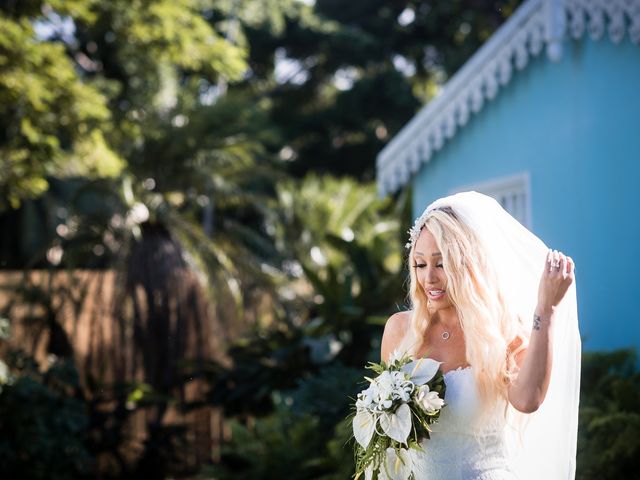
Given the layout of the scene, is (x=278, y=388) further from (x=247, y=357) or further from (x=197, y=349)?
(x=197, y=349)

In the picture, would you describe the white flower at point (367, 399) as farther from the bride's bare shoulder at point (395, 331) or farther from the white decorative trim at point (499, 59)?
the white decorative trim at point (499, 59)

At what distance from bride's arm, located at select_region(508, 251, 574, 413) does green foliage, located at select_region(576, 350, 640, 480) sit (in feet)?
9.40

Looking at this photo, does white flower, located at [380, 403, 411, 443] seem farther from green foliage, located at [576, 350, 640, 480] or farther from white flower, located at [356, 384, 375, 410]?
green foliage, located at [576, 350, 640, 480]

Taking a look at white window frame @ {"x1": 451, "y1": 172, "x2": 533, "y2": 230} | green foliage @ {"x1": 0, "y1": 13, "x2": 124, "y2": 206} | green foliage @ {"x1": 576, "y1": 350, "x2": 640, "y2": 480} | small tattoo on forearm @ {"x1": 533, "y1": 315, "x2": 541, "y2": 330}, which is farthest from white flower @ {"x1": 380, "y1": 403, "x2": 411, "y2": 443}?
green foliage @ {"x1": 0, "y1": 13, "x2": 124, "y2": 206}

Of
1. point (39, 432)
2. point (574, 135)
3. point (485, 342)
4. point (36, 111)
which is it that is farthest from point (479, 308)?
point (36, 111)

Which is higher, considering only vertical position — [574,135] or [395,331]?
[574,135]

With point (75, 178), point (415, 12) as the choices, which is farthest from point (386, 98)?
point (75, 178)

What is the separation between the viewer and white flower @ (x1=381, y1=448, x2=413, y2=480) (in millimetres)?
3365

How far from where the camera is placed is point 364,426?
335 cm

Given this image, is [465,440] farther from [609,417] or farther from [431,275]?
[609,417]

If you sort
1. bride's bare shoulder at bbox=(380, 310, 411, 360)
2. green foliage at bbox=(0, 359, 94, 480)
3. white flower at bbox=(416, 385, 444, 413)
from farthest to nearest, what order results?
green foliage at bbox=(0, 359, 94, 480) < bride's bare shoulder at bbox=(380, 310, 411, 360) < white flower at bbox=(416, 385, 444, 413)

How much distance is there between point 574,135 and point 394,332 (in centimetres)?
429

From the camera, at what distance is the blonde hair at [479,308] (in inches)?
126

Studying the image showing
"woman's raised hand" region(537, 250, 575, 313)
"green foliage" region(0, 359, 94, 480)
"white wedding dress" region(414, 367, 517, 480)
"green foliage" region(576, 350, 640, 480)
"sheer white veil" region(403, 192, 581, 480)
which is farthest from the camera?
"green foliage" region(0, 359, 94, 480)
